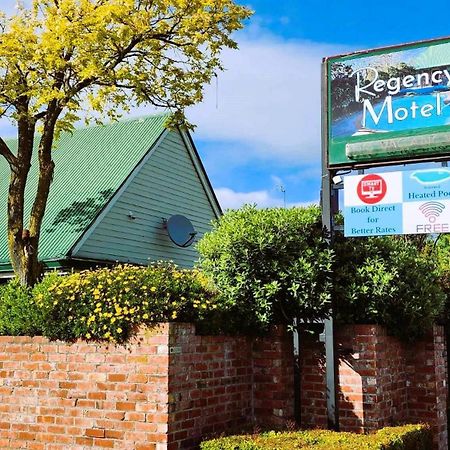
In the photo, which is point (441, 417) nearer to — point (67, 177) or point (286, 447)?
point (286, 447)

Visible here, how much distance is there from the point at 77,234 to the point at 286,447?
9.85 meters

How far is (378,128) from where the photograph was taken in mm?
8562

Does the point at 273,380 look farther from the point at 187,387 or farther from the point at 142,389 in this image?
the point at 142,389

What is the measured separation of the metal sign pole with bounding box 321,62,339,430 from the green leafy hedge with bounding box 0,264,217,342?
148cm

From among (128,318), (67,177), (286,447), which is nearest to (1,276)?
(67,177)

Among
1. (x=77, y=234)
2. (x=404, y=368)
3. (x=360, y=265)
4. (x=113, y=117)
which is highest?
(x=113, y=117)

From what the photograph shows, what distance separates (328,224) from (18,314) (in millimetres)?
3876

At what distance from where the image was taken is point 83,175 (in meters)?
18.1

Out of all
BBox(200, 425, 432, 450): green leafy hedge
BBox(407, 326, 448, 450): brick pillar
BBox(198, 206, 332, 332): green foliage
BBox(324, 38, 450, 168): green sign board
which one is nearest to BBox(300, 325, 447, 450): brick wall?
BBox(407, 326, 448, 450): brick pillar

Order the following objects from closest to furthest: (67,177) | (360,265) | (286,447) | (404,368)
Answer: (286,447) → (360,265) → (404,368) → (67,177)

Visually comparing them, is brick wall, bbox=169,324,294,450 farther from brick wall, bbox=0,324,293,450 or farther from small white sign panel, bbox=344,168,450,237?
small white sign panel, bbox=344,168,450,237

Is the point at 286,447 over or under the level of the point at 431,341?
under

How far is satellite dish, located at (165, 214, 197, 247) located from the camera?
63.1ft

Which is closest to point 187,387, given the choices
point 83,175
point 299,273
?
point 299,273
